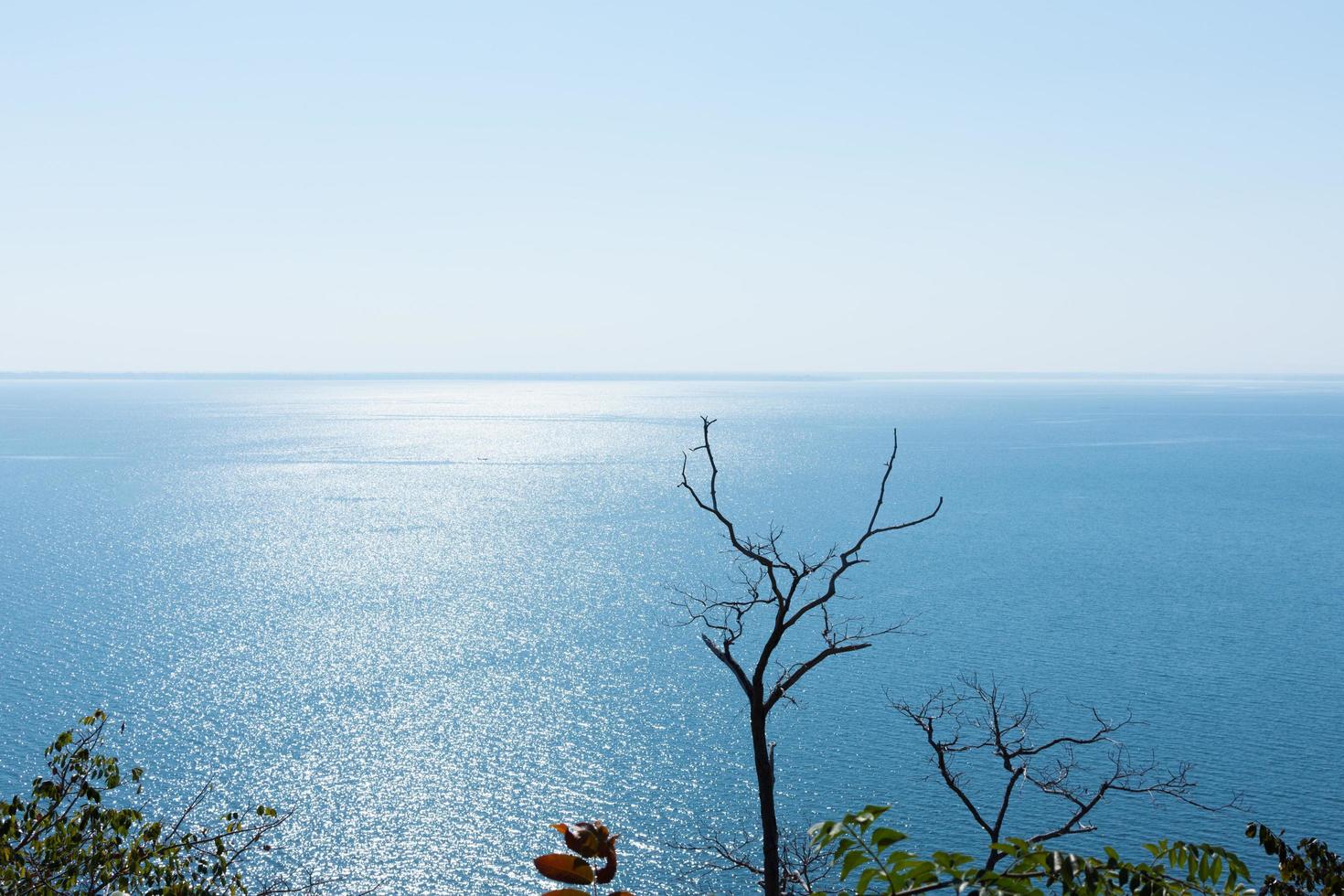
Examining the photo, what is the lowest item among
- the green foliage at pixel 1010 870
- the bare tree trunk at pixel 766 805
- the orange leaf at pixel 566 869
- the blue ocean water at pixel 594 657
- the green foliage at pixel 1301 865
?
the blue ocean water at pixel 594 657

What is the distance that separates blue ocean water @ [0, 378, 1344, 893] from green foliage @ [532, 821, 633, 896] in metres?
25.9

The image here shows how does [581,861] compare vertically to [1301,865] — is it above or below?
above

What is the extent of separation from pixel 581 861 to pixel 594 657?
64.9m

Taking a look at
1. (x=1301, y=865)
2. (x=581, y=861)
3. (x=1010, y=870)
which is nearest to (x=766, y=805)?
(x=1010, y=870)

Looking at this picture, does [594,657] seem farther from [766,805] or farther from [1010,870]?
[1010,870]

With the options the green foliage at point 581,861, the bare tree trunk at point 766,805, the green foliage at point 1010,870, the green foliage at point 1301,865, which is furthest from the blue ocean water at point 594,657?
the green foliage at point 581,861

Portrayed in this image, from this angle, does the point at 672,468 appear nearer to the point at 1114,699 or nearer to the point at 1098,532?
the point at 1098,532

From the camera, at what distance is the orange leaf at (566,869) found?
3.93 m

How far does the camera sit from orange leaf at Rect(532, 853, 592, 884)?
393 centimetres

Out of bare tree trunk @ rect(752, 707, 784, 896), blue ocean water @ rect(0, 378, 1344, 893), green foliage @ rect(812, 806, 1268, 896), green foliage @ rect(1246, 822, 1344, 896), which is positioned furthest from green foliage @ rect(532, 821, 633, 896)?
blue ocean water @ rect(0, 378, 1344, 893)

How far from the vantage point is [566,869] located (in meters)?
3.98

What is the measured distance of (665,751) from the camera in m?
51.8

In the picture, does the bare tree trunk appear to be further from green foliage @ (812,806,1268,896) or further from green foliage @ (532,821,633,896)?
green foliage @ (532,821,633,896)

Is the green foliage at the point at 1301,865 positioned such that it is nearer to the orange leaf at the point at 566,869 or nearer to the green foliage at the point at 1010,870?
the green foliage at the point at 1010,870
